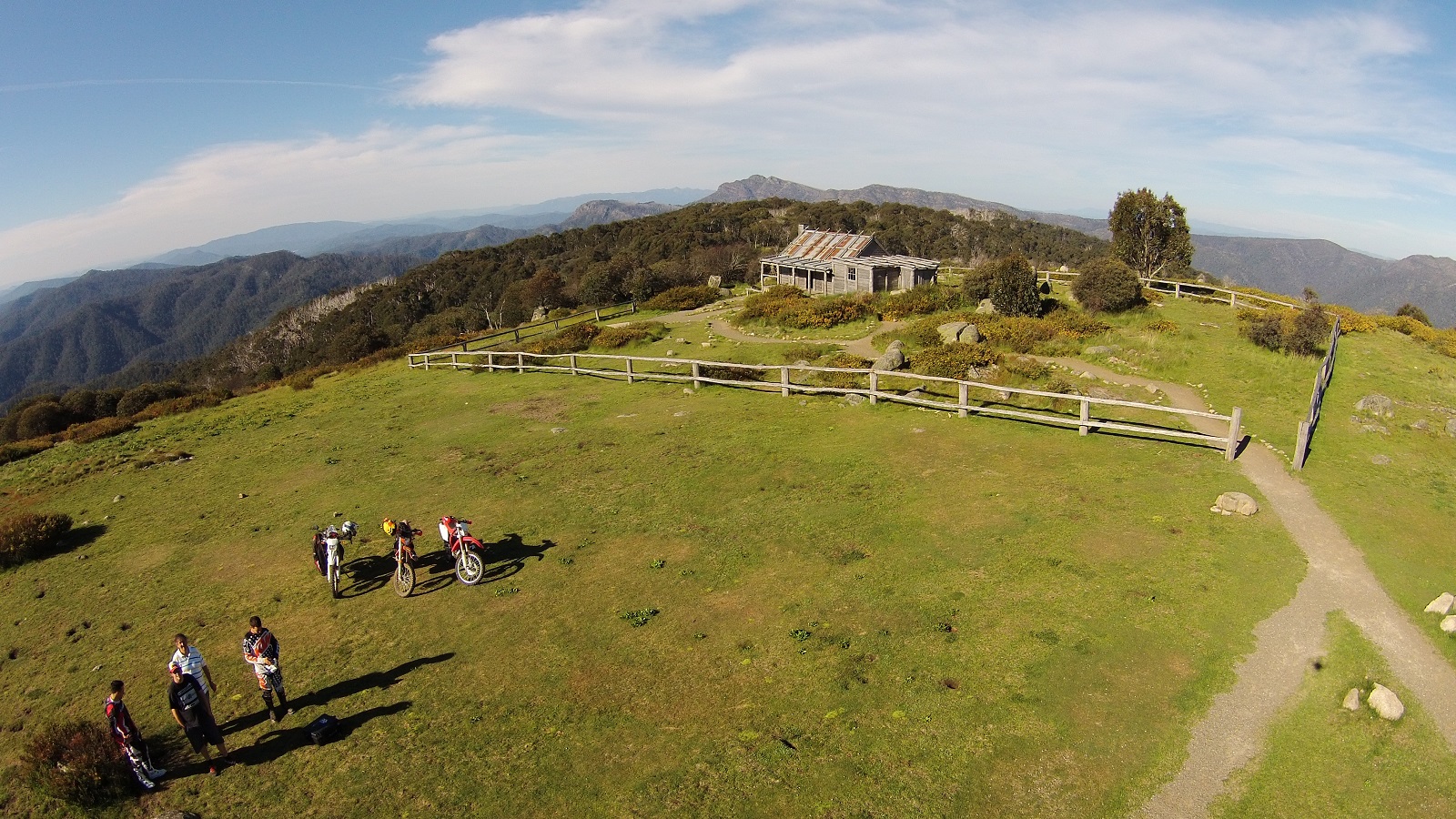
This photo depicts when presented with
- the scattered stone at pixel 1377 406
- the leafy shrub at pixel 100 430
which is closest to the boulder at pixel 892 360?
the scattered stone at pixel 1377 406

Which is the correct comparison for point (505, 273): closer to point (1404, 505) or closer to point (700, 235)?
point (700, 235)

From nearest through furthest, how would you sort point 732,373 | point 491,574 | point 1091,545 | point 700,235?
1. point 1091,545
2. point 491,574
3. point 732,373
4. point 700,235

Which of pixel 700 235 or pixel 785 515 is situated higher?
pixel 700 235

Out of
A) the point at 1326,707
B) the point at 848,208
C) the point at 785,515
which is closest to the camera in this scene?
the point at 1326,707

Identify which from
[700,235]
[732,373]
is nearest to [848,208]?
[700,235]

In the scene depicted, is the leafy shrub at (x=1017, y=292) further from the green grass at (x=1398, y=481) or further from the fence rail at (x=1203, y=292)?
the green grass at (x=1398, y=481)

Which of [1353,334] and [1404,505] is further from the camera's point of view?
[1353,334]
